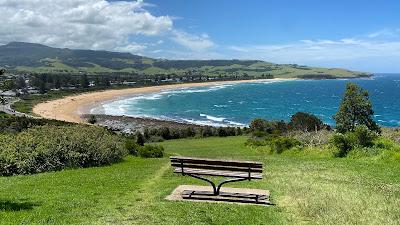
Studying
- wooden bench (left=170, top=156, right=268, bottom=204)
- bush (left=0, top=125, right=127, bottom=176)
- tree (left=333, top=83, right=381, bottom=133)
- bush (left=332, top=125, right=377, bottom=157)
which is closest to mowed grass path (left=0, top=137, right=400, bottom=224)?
wooden bench (left=170, top=156, right=268, bottom=204)

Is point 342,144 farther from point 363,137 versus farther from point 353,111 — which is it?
point 353,111

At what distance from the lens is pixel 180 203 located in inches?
456

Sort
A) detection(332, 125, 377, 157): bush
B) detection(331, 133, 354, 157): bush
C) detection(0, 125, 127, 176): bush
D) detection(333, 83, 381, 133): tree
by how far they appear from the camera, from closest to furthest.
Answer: detection(0, 125, 127, 176): bush < detection(332, 125, 377, 157): bush < detection(331, 133, 354, 157): bush < detection(333, 83, 381, 133): tree

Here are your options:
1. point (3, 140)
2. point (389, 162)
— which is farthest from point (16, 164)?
point (389, 162)

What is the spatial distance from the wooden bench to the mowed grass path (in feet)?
2.57

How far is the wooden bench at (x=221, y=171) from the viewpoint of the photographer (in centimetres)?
1218

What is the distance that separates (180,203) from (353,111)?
31.2 metres

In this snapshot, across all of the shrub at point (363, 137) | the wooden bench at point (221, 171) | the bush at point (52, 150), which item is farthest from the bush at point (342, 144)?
the wooden bench at point (221, 171)

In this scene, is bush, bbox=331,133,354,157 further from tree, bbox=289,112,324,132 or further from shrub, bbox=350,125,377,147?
tree, bbox=289,112,324,132

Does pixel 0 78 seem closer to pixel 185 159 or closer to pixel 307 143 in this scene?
pixel 185 159

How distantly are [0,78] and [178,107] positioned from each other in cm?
10778

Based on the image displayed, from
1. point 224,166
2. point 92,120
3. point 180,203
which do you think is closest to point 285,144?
point 224,166

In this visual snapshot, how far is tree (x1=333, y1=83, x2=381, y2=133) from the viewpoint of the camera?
39.1 meters

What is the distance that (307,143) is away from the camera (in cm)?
3127
